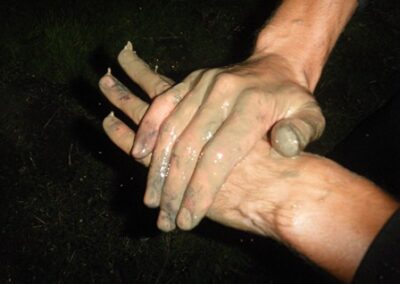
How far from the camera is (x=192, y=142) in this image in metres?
1.46

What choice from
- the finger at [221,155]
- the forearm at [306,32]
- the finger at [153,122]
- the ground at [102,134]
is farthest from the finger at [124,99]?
the ground at [102,134]

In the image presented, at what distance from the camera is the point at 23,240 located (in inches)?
128

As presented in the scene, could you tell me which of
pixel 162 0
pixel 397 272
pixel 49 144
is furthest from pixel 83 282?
pixel 162 0

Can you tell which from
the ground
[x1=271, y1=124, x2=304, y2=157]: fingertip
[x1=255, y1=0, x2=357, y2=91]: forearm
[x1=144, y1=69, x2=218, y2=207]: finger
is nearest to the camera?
[x1=271, y1=124, x2=304, y2=157]: fingertip

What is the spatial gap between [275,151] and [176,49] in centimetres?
297

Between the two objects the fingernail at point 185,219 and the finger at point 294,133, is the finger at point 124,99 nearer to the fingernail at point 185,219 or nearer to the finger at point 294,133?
the fingernail at point 185,219

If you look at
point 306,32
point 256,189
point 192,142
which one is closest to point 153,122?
point 192,142

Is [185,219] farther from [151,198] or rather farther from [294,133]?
[294,133]

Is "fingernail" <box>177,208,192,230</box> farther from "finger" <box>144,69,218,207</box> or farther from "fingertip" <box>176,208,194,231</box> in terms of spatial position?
"finger" <box>144,69,218,207</box>

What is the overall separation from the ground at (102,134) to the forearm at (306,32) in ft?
5.38

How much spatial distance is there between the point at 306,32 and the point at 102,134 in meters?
2.31

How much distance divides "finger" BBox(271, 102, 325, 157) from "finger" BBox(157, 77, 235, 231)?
0.21 metres

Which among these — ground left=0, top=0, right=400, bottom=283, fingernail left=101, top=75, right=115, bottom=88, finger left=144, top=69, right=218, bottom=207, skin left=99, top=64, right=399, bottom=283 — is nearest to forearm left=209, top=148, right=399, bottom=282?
skin left=99, top=64, right=399, bottom=283

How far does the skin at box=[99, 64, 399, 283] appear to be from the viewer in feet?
4.72
